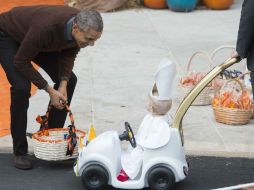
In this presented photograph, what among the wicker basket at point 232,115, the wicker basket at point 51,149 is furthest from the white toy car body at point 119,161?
the wicker basket at point 232,115

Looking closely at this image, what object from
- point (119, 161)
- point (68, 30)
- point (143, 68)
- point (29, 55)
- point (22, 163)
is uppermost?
point (68, 30)

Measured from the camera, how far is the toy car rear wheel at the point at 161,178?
5367 mm

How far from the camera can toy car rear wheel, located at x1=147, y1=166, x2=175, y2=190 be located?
5367 millimetres

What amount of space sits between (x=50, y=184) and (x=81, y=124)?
1423 millimetres

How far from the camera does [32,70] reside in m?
5.67

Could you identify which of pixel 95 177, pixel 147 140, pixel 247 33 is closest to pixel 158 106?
pixel 147 140

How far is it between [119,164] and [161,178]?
326mm

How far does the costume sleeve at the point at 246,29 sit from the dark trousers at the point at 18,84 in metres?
1.50

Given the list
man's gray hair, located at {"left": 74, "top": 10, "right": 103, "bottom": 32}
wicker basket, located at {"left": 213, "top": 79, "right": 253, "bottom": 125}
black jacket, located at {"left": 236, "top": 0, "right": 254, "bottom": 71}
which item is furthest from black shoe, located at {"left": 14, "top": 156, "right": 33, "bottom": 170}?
wicker basket, located at {"left": 213, "top": 79, "right": 253, "bottom": 125}

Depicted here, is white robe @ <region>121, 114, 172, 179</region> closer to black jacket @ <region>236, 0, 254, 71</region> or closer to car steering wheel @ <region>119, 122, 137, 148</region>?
car steering wheel @ <region>119, 122, 137, 148</region>

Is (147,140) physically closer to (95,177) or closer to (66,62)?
(95,177)

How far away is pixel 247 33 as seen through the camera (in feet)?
17.0

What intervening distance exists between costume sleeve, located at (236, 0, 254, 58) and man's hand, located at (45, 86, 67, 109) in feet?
4.69

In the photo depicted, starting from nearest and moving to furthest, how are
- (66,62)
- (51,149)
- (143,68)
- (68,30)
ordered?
1. (68,30)
2. (51,149)
3. (66,62)
4. (143,68)
